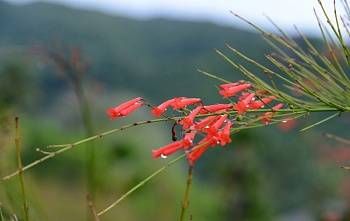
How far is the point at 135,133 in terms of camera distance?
129ft

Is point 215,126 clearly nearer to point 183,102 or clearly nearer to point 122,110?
point 183,102

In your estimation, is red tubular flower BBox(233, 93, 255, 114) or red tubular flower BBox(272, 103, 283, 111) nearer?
red tubular flower BBox(233, 93, 255, 114)

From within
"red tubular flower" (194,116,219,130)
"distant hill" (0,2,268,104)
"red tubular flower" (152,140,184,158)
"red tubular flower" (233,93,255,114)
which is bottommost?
"distant hill" (0,2,268,104)

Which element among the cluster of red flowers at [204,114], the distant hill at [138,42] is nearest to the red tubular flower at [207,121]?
the cluster of red flowers at [204,114]

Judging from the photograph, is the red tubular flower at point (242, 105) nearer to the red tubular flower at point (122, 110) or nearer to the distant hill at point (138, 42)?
the red tubular flower at point (122, 110)

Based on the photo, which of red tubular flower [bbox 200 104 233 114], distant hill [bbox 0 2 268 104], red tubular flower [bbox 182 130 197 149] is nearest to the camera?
red tubular flower [bbox 182 130 197 149]

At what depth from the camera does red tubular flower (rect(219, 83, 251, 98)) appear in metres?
2.65

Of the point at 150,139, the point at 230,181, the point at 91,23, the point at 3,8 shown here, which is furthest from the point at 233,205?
the point at 91,23

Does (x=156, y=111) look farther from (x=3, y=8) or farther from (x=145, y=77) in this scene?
(x=3, y=8)

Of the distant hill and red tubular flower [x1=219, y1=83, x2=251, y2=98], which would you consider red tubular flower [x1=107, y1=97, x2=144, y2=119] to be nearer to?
red tubular flower [x1=219, y1=83, x2=251, y2=98]

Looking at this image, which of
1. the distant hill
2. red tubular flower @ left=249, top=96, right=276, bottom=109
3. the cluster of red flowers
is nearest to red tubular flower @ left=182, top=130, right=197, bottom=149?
the cluster of red flowers

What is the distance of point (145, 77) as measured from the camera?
102m

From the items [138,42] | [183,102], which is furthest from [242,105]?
[138,42]

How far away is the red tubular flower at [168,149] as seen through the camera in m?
2.52
